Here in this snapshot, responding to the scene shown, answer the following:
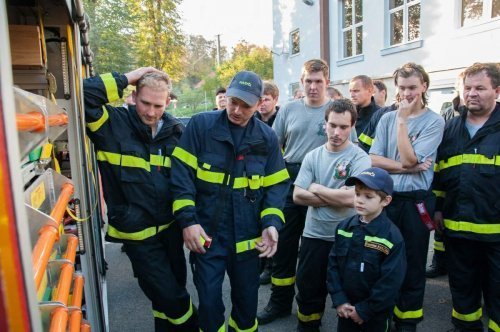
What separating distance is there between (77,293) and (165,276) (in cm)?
73

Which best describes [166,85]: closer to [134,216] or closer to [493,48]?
[134,216]

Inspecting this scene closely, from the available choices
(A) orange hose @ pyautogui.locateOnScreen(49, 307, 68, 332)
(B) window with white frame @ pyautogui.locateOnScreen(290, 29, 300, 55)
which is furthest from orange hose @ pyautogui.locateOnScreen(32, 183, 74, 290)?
(B) window with white frame @ pyautogui.locateOnScreen(290, 29, 300, 55)

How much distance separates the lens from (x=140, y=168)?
264 centimetres

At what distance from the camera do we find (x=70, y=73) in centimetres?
246

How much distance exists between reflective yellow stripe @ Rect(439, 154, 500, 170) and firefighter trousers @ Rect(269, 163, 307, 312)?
1217mm

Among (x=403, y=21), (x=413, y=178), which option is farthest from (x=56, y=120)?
(x=403, y=21)

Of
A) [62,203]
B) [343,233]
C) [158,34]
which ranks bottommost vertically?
[343,233]

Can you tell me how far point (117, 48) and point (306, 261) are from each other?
556 inches

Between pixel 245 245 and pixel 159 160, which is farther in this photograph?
pixel 159 160

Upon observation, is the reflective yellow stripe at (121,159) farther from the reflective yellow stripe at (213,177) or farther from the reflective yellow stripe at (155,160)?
the reflective yellow stripe at (213,177)

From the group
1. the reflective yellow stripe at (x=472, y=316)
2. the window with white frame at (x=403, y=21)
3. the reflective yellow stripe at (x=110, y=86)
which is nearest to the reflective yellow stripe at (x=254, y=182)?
the reflective yellow stripe at (x=110, y=86)

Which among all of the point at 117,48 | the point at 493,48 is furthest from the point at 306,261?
the point at 117,48


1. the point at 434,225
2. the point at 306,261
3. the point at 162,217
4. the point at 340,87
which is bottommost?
the point at 306,261

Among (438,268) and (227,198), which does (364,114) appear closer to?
(438,268)
